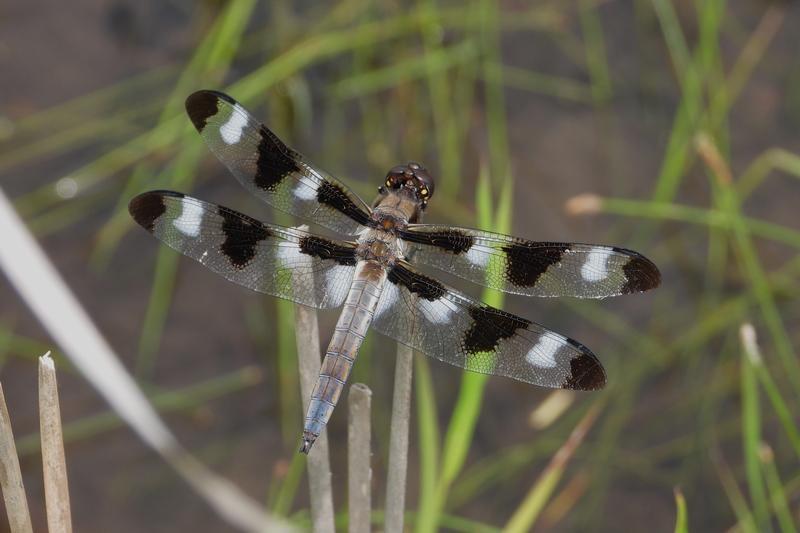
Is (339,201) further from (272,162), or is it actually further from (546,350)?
(546,350)

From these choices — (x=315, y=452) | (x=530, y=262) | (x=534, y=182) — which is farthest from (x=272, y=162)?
(x=534, y=182)

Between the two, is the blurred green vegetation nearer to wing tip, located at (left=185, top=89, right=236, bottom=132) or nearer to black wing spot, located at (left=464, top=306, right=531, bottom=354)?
black wing spot, located at (left=464, top=306, right=531, bottom=354)

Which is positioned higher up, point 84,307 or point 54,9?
point 54,9

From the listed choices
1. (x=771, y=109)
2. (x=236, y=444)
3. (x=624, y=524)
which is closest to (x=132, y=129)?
(x=236, y=444)

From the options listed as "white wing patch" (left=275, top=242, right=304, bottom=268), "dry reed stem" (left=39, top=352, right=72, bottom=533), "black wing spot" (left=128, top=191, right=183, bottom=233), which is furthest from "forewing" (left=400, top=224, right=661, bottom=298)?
"dry reed stem" (left=39, top=352, right=72, bottom=533)

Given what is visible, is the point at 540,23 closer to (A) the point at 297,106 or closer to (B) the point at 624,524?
(A) the point at 297,106

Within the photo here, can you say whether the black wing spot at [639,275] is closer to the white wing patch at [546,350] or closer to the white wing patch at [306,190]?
→ the white wing patch at [546,350]

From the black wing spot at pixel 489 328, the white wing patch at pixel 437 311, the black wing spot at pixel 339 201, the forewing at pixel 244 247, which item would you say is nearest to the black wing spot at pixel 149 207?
the forewing at pixel 244 247
